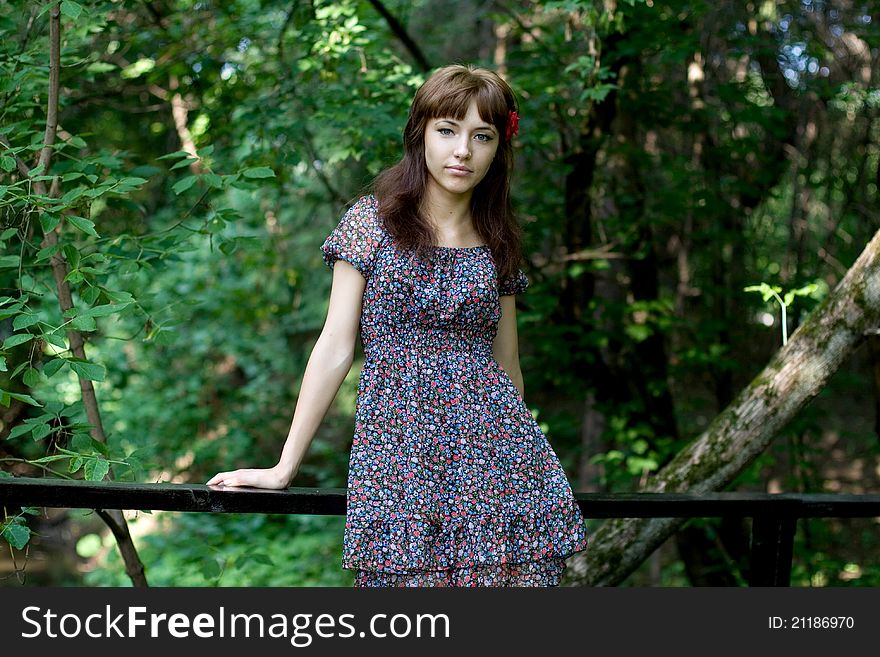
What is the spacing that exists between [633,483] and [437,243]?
9.66 ft

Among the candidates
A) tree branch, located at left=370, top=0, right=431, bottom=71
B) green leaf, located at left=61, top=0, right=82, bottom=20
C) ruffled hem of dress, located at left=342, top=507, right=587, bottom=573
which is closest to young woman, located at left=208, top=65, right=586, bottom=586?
ruffled hem of dress, located at left=342, top=507, right=587, bottom=573

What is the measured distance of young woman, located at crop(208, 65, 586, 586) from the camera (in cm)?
173

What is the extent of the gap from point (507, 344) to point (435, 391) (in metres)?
0.33

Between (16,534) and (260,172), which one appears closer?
(16,534)

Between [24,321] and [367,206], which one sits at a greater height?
[367,206]

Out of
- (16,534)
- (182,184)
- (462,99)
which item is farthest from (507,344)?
(16,534)

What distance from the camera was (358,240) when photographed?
184 centimetres

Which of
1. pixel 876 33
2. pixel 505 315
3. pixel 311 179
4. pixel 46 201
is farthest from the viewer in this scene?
pixel 311 179

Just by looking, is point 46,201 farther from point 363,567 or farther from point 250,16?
point 250,16

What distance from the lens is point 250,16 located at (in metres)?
3.66

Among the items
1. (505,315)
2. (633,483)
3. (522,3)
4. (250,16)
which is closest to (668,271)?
(633,483)

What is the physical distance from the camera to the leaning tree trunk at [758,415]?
7.52 ft

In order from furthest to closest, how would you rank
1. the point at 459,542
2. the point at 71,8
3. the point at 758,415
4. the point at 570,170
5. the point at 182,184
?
the point at 570,170 < the point at 758,415 < the point at 182,184 < the point at 71,8 < the point at 459,542

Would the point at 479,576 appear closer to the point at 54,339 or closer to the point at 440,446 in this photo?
the point at 440,446
